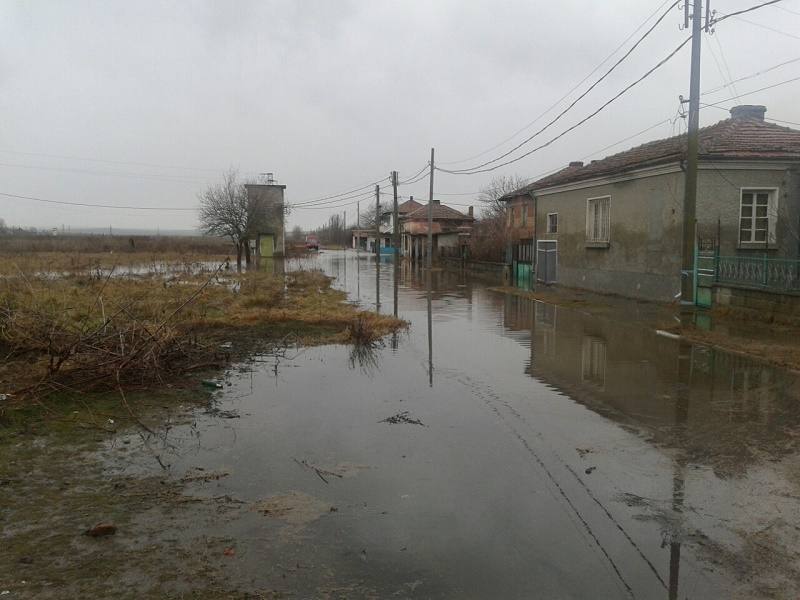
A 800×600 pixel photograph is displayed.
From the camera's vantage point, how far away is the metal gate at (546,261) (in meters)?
28.2

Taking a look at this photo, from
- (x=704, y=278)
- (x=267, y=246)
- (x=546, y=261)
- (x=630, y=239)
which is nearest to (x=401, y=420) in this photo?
(x=704, y=278)

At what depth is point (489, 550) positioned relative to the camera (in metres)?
4.09

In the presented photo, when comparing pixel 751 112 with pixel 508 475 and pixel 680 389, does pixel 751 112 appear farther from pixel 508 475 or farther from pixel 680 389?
pixel 508 475

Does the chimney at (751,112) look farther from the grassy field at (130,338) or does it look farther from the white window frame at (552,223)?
the grassy field at (130,338)

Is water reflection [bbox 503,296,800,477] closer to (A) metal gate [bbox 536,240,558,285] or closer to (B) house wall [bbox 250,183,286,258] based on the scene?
(A) metal gate [bbox 536,240,558,285]

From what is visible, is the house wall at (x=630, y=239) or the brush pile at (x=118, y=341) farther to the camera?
the house wall at (x=630, y=239)

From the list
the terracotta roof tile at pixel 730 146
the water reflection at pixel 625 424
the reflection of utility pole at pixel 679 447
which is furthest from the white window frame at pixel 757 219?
the reflection of utility pole at pixel 679 447

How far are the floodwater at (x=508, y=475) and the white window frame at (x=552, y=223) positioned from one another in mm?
17554

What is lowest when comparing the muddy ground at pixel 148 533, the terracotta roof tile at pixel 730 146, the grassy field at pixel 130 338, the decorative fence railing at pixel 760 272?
the muddy ground at pixel 148 533

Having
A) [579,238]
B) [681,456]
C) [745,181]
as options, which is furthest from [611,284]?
[681,456]

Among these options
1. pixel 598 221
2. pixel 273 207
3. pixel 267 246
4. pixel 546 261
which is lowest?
pixel 546 261

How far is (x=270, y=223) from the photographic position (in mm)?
58219

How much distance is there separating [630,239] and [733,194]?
381cm

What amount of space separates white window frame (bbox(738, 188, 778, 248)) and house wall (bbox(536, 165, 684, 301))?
71.1 inches
